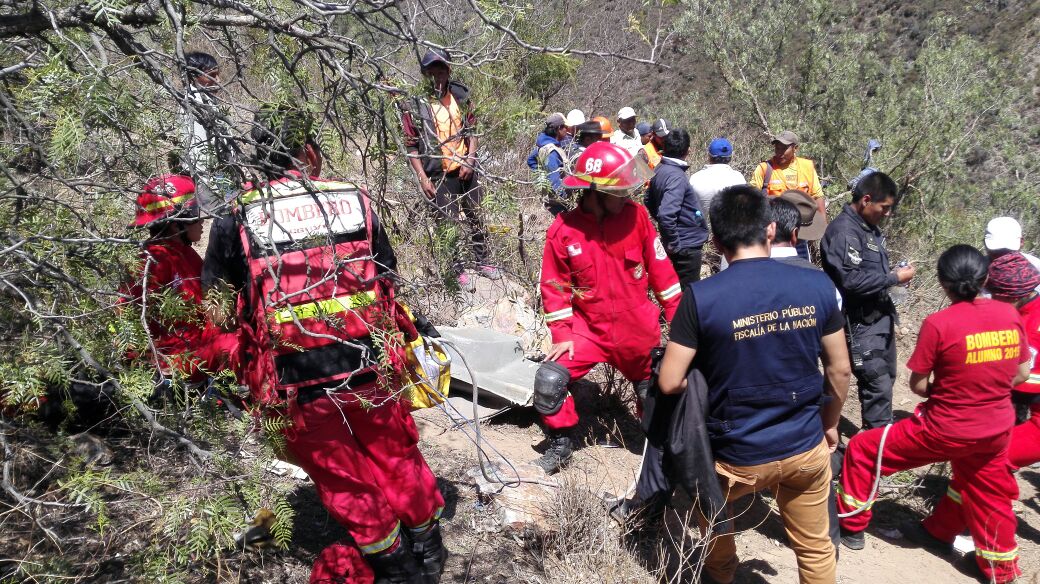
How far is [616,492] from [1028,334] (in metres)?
2.44

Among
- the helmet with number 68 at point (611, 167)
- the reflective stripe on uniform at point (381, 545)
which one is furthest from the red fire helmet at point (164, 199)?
the helmet with number 68 at point (611, 167)

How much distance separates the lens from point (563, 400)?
3.84 meters

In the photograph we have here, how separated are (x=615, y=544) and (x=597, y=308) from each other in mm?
1286

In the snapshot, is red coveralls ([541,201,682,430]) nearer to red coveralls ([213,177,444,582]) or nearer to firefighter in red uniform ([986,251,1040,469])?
red coveralls ([213,177,444,582])

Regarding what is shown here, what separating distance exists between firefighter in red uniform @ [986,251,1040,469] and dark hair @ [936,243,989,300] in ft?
1.44

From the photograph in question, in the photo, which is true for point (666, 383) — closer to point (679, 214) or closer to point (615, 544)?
point (615, 544)

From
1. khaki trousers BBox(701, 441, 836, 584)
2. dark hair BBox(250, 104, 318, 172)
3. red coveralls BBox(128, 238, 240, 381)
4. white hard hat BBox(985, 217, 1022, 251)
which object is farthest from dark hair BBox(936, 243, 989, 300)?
red coveralls BBox(128, 238, 240, 381)

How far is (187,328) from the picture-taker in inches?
112

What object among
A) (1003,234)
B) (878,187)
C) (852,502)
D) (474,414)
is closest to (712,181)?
(878,187)

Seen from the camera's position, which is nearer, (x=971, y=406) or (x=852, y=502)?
(x=971, y=406)

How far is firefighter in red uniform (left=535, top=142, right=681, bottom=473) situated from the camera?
148 inches

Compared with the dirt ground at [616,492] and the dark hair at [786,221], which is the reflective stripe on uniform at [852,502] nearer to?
the dirt ground at [616,492]

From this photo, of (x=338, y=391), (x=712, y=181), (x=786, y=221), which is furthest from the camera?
(x=712, y=181)

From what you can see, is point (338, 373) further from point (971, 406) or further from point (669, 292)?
point (971, 406)
